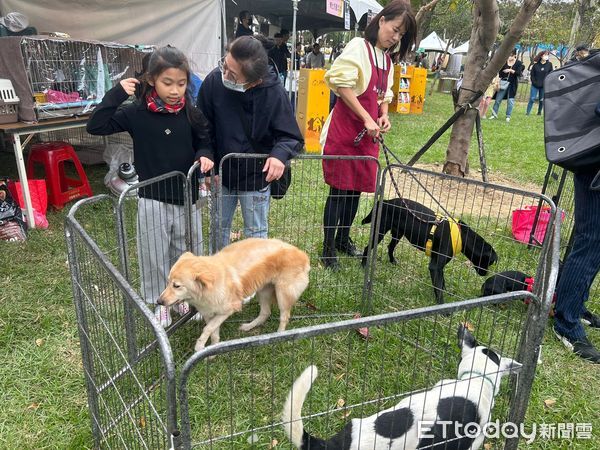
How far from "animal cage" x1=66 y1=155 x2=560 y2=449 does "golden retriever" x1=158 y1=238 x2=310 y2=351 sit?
20 cm

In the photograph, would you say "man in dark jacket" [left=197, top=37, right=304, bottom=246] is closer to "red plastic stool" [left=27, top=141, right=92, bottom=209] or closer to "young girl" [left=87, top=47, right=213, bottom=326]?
"young girl" [left=87, top=47, right=213, bottom=326]

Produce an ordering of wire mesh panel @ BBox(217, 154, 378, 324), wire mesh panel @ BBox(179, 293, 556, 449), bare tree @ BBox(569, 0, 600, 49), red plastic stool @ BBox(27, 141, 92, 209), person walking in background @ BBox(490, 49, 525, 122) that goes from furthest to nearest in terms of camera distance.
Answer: bare tree @ BBox(569, 0, 600, 49) → person walking in background @ BBox(490, 49, 525, 122) → red plastic stool @ BBox(27, 141, 92, 209) → wire mesh panel @ BBox(217, 154, 378, 324) → wire mesh panel @ BBox(179, 293, 556, 449)

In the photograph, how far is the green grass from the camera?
2488mm

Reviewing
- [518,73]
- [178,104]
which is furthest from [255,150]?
[518,73]

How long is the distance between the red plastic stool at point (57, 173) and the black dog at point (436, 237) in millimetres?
3919

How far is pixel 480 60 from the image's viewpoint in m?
6.73

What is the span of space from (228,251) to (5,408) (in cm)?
152

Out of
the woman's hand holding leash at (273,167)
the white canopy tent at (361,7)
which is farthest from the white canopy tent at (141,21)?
the white canopy tent at (361,7)

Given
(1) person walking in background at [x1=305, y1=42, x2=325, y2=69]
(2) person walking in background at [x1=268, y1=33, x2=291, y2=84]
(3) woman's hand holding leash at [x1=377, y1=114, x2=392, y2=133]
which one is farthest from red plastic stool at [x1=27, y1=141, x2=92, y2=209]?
(1) person walking in background at [x1=305, y1=42, x2=325, y2=69]

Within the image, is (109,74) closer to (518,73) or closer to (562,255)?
(562,255)

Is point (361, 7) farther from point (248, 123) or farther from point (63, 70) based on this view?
point (248, 123)

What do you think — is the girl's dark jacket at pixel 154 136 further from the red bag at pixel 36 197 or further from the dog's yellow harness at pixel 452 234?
the red bag at pixel 36 197

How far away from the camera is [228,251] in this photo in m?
2.97

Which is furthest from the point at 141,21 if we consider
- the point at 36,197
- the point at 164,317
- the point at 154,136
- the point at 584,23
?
the point at 584,23
